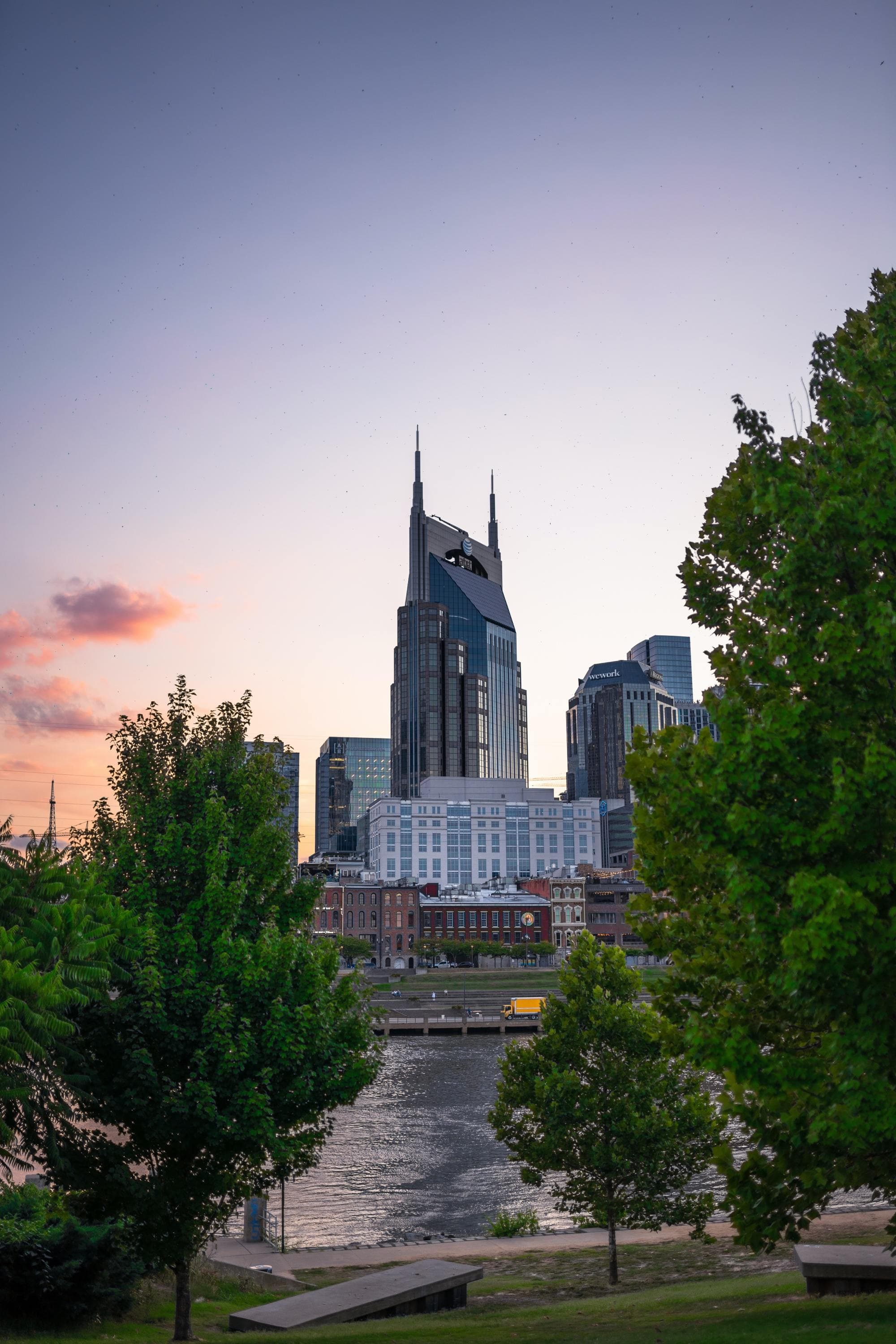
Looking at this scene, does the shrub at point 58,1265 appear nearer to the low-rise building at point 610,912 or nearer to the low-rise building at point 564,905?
the low-rise building at point 610,912

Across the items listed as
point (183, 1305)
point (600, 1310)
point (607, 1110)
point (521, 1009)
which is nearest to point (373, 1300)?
point (183, 1305)

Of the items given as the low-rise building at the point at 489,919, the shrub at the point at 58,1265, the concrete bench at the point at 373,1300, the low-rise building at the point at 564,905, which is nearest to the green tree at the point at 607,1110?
the concrete bench at the point at 373,1300

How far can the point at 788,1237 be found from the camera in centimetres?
1376

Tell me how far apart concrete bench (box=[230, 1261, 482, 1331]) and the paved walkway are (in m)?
5.85

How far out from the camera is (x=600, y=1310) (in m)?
20.9

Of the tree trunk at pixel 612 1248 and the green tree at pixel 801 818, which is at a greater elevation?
the green tree at pixel 801 818

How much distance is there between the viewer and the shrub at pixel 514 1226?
119ft

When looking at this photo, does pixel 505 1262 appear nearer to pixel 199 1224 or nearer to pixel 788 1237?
pixel 199 1224

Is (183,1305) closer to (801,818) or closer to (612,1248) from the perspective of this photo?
(612,1248)

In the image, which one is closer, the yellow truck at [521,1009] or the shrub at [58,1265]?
the shrub at [58,1265]

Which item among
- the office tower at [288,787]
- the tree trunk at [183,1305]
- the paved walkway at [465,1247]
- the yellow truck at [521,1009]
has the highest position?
the office tower at [288,787]

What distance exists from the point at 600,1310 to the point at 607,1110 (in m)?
6.89

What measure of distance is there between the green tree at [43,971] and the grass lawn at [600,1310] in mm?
4184

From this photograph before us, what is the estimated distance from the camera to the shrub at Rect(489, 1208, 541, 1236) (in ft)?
119
